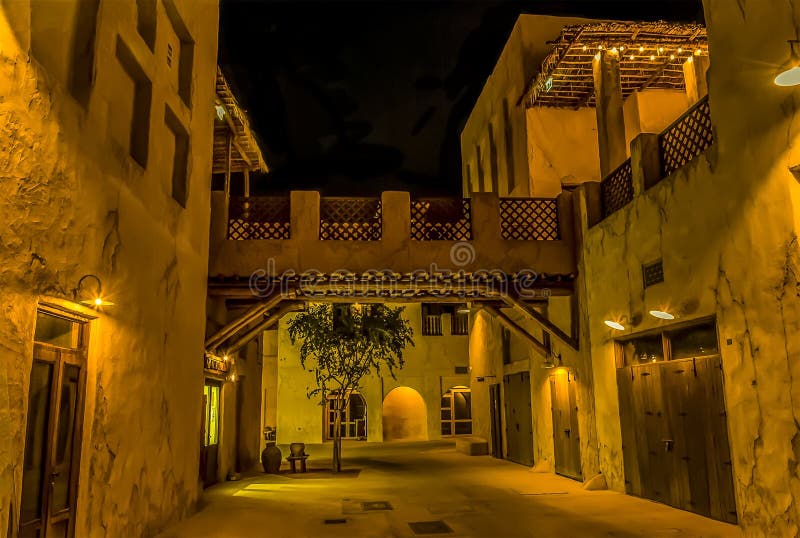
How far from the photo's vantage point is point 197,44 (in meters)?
10.0

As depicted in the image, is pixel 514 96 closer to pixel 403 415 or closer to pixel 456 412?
pixel 456 412

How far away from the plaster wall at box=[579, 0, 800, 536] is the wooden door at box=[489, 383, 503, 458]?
9591 mm

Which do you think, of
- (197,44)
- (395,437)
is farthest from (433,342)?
(197,44)

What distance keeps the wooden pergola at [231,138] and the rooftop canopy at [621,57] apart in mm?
6840

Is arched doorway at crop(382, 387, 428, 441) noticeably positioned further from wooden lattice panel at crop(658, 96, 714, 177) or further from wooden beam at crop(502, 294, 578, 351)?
wooden lattice panel at crop(658, 96, 714, 177)

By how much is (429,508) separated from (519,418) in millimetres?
6742

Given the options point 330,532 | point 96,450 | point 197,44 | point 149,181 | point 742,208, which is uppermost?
point 197,44

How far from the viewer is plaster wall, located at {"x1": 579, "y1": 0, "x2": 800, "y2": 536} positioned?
251 inches

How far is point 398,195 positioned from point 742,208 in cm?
639

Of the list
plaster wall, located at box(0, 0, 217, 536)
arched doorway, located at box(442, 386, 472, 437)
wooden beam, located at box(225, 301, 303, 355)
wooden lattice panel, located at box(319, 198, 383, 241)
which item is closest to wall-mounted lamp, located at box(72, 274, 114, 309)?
plaster wall, located at box(0, 0, 217, 536)

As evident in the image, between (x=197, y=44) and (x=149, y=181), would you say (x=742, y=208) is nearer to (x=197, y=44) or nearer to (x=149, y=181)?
(x=149, y=181)

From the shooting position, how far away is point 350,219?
12094 millimetres

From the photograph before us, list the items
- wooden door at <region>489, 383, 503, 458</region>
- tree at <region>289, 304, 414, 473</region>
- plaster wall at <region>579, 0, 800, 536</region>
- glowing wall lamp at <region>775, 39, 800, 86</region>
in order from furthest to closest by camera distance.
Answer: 1. wooden door at <region>489, 383, 503, 458</region>
2. tree at <region>289, 304, 414, 473</region>
3. plaster wall at <region>579, 0, 800, 536</region>
4. glowing wall lamp at <region>775, 39, 800, 86</region>

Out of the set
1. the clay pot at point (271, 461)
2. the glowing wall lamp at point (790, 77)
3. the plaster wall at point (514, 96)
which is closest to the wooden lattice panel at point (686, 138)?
the glowing wall lamp at point (790, 77)
